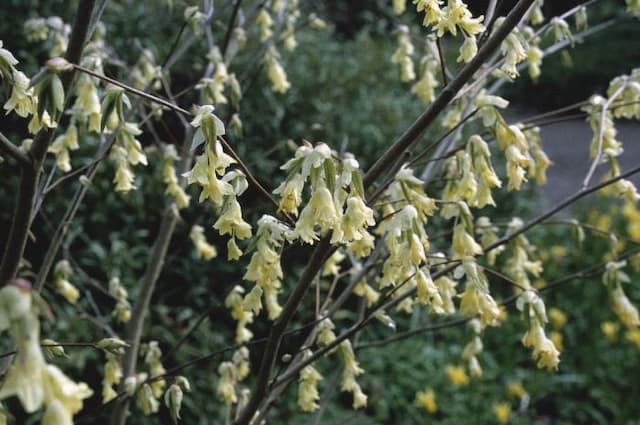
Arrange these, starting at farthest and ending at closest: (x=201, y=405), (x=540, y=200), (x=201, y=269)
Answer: (x=540, y=200) → (x=201, y=269) → (x=201, y=405)

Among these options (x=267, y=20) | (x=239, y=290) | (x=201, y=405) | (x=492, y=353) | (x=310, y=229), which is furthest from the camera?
(x=492, y=353)

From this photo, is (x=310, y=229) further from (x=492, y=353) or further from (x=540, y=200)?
(x=540, y=200)

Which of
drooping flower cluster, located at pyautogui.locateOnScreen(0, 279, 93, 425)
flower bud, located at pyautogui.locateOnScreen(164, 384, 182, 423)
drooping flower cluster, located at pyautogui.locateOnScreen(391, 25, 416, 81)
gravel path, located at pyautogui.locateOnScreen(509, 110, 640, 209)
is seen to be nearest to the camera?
drooping flower cluster, located at pyautogui.locateOnScreen(0, 279, 93, 425)

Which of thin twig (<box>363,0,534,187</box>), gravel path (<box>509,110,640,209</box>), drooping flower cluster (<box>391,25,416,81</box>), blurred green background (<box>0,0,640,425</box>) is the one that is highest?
gravel path (<box>509,110,640,209</box>)

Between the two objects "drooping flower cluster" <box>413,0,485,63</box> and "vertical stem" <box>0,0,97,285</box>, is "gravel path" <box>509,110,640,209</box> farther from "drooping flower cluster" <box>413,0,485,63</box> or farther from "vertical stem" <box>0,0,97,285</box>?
"vertical stem" <box>0,0,97,285</box>

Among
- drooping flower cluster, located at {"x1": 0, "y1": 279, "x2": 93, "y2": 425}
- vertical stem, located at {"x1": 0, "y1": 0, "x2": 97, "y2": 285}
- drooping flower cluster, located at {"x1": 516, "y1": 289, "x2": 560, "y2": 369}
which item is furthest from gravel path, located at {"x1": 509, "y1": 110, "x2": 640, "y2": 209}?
drooping flower cluster, located at {"x1": 0, "y1": 279, "x2": 93, "y2": 425}

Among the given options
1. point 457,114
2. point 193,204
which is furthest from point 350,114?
point 457,114

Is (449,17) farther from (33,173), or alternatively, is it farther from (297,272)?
(297,272)

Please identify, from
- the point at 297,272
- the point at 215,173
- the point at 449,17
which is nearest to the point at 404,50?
the point at 449,17

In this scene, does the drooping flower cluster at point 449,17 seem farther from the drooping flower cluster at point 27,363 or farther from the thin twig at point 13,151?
the drooping flower cluster at point 27,363

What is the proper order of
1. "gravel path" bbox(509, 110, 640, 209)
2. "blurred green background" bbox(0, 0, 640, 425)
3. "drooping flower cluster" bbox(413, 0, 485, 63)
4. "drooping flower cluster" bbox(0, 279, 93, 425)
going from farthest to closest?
"gravel path" bbox(509, 110, 640, 209) < "blurred green background" bbox(0, 0, 640, 425) < "drooping flower cluster" bbox(413, 0, 485, 63) < "drooping flower cluster" bbox(0, 279, 93, 425)

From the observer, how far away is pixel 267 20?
9.23 feet

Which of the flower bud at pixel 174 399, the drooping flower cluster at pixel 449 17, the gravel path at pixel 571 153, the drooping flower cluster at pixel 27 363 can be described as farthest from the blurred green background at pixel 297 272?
the gravel path at pixel 571 153

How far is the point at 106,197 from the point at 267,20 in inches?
64.7
